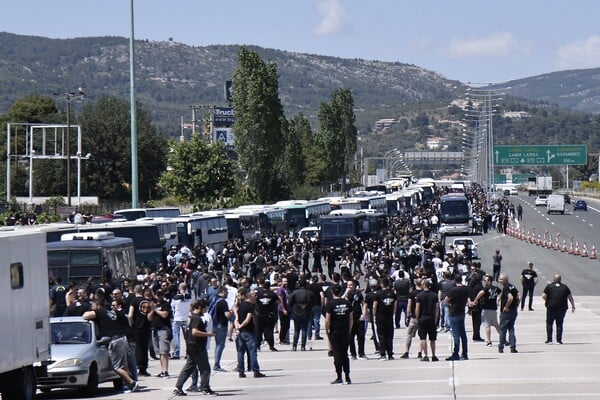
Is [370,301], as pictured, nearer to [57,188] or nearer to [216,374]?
[216,374]

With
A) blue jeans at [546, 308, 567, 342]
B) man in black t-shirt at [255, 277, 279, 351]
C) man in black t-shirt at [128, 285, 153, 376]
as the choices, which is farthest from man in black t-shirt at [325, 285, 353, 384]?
blue jeans at [546, 308, 567, 342]

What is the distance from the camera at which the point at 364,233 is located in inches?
2844

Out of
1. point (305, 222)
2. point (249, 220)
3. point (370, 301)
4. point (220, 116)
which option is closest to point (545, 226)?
point (305, 222)

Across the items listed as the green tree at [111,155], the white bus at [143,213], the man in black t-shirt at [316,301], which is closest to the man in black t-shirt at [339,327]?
the man in black t-shirt at [316,301]

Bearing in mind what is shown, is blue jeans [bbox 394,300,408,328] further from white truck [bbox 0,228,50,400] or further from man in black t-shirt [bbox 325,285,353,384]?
white truck [bbox 0,228,50,400]

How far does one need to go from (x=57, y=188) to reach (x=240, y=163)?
91.1 ft

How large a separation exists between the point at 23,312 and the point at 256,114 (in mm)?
80158

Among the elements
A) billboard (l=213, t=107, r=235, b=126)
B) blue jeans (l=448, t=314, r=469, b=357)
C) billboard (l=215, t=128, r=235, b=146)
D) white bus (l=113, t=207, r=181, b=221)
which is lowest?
blue jeans (l=448, t=314, r=469, b=357)

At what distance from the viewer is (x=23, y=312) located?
61.5 feet

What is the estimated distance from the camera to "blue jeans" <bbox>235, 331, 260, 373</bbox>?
79.4 ft

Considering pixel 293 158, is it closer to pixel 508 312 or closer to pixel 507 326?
pixel 507 326

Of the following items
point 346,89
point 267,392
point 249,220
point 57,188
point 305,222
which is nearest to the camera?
point 267,392

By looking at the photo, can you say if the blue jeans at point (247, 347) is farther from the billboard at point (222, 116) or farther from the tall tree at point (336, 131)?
the billboard at point (222, 116)

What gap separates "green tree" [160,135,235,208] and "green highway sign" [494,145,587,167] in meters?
67.9
